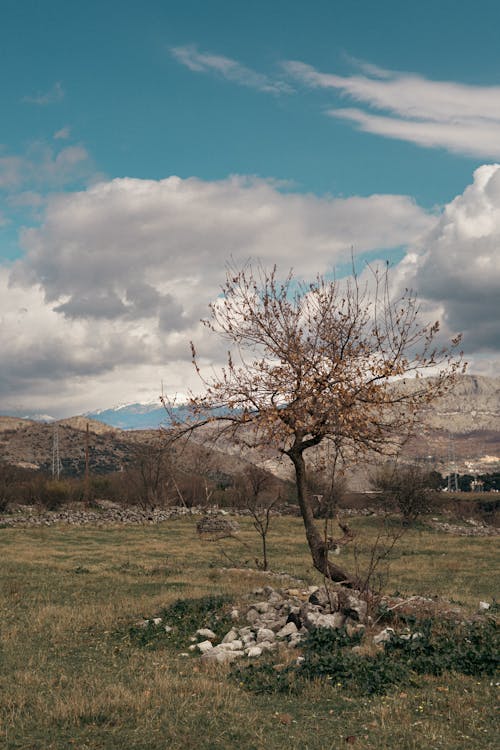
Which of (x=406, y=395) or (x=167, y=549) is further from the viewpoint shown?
(x=167, y=549)

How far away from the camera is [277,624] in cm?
1258

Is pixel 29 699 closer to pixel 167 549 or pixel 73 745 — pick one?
pixel 73 745

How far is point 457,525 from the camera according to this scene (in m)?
52.1

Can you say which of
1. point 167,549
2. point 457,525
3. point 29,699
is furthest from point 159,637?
point 457,525

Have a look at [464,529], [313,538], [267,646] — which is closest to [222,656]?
[267,646]

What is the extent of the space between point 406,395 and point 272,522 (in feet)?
127

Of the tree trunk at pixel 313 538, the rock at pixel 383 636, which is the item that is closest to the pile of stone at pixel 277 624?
the rock at pixel 383 636

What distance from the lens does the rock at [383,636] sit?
10906 mm

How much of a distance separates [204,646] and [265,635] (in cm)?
115

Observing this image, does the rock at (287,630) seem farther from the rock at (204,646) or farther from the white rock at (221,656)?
the rock at (204,646)

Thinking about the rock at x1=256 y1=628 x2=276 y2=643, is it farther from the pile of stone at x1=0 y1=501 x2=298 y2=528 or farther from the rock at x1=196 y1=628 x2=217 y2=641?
the pile of stone at x1=0 y1=501 x2=298 y2=528

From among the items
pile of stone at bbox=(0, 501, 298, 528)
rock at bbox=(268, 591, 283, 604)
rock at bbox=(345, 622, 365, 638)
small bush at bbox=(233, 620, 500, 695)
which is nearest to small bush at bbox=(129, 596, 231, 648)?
rock at bbox=(268, 591, 283, 604)

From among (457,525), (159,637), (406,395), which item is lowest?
(457,525)

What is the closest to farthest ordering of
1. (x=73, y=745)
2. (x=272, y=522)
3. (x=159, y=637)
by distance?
1. (x=73, y=745)
2. (x=159, y=637)
3. (x=272, y=522)
